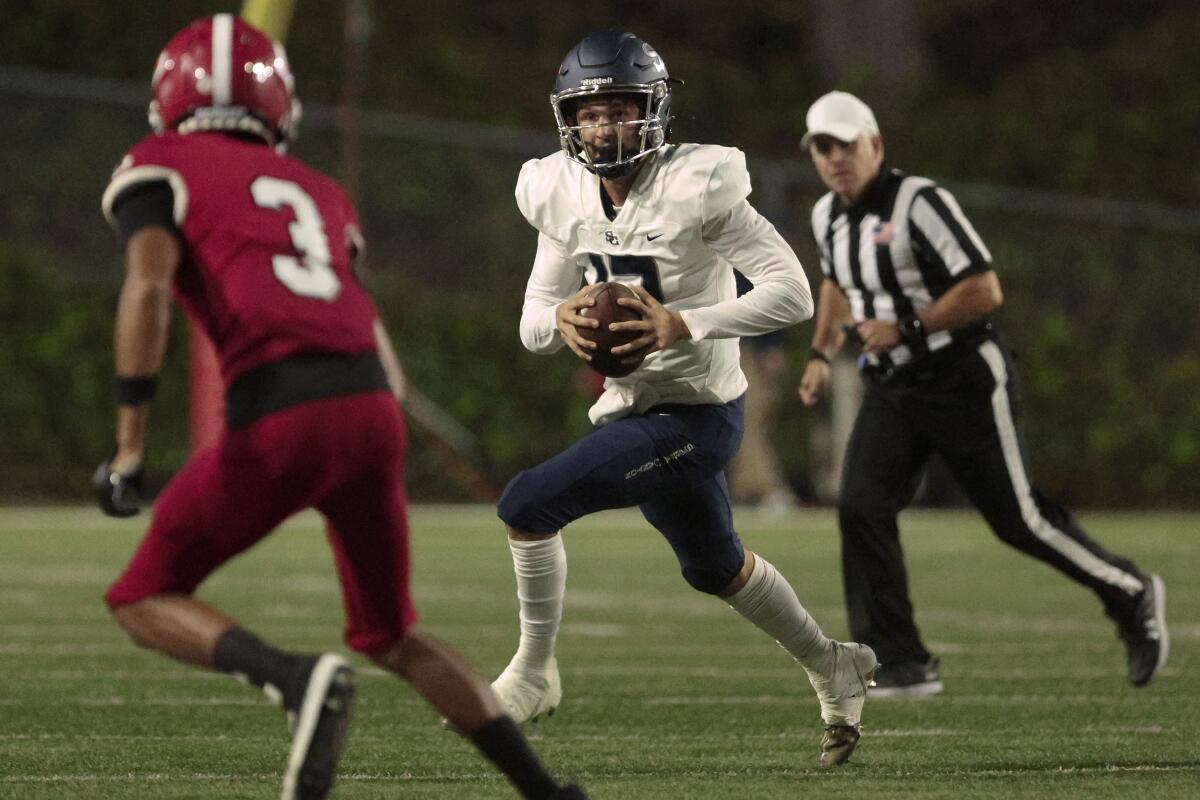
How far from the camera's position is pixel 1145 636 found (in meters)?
5.82

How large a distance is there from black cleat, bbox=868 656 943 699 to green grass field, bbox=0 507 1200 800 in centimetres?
9

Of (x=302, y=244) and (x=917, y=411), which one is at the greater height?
(x=302, y=244)

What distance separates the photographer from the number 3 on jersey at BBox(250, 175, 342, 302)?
3.47 metres

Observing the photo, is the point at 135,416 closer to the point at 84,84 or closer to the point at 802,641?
the point at 802,641

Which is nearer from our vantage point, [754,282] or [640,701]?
[754,282]

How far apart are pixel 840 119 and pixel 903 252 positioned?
42cm

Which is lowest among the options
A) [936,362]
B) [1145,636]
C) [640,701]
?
[640,701]

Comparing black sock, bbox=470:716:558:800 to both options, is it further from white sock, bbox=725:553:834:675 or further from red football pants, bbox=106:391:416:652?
white sock, bbox=725:553:834:675

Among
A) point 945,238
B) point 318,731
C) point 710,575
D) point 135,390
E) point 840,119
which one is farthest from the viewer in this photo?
point 840,119

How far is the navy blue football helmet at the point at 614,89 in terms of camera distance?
4539mm

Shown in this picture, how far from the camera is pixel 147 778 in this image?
164 inches

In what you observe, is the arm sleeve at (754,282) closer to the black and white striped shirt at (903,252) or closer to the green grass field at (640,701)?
the green grass field at (640,701)

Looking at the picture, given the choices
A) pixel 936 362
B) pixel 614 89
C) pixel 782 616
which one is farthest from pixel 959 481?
pixel 614 89

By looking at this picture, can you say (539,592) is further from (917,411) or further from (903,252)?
(903,252)
